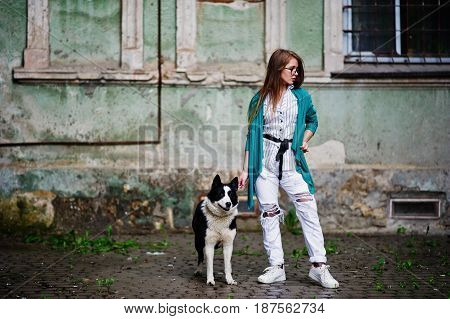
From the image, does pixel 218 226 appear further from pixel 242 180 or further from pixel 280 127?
pixel 280 127

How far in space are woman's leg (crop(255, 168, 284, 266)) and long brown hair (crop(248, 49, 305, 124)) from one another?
1.97ft

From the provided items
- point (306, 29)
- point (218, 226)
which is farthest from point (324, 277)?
point (306, 29)

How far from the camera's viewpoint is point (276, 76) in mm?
5828

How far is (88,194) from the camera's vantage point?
890 cm

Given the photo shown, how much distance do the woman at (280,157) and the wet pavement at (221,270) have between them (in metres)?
Result: 0.42

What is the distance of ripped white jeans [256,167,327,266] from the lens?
18.9 feet

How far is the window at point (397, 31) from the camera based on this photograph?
928cm

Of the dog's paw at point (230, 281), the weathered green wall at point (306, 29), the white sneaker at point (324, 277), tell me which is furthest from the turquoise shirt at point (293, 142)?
the weathered green wall at point (306, 29)

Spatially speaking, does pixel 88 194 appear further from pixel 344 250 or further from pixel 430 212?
pixel 430 212

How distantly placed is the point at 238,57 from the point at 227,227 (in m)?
3.95

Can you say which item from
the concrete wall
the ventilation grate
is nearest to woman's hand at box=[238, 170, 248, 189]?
the concrete wall

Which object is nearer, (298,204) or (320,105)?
(298,204)

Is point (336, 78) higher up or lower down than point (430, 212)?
higher up

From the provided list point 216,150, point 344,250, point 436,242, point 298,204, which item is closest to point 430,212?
point 436,242
